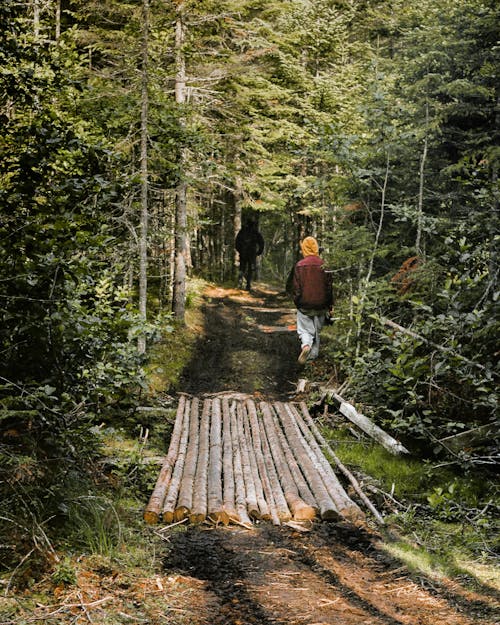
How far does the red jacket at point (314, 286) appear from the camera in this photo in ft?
38.5

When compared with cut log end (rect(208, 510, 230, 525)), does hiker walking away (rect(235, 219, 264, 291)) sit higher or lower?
higher

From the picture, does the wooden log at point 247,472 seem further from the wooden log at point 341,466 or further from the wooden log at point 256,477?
the wooden log at point 341,466

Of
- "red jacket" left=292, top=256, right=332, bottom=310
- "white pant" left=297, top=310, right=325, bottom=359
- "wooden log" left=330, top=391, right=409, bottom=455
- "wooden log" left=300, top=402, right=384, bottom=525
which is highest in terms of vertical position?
"red jacket" left=292, top=256, right=332, bottom=310

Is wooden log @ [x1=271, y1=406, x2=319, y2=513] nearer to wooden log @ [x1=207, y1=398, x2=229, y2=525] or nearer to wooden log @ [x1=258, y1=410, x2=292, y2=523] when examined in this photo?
wooden log @ [x1=258, y1=410, x2=292, y2=523]

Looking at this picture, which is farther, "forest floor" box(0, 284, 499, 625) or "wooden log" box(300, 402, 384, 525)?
"wooden log" box(300, 402, 384, 525)

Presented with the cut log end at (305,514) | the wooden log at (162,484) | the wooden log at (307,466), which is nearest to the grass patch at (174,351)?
the wooden log at (162,484)

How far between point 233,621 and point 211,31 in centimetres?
1898

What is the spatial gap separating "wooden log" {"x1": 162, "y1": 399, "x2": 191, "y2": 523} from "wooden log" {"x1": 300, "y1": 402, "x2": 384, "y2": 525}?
2.09m

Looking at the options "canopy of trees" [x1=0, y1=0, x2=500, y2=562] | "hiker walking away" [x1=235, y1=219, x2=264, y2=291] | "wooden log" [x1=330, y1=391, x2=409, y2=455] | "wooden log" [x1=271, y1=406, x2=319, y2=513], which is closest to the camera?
"canopy of trees" [x1=0, y1=0, x2=500, y2=562]

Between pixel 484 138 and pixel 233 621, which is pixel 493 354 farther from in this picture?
pixel 484 138

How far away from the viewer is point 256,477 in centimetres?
701

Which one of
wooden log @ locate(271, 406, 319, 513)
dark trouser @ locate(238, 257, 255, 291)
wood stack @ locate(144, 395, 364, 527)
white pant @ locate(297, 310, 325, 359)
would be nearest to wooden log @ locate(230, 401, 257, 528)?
wood stack @ locate(144, 395, 364, 527)

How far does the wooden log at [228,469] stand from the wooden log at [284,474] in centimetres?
61

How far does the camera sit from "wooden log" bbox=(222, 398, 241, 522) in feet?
19.6
